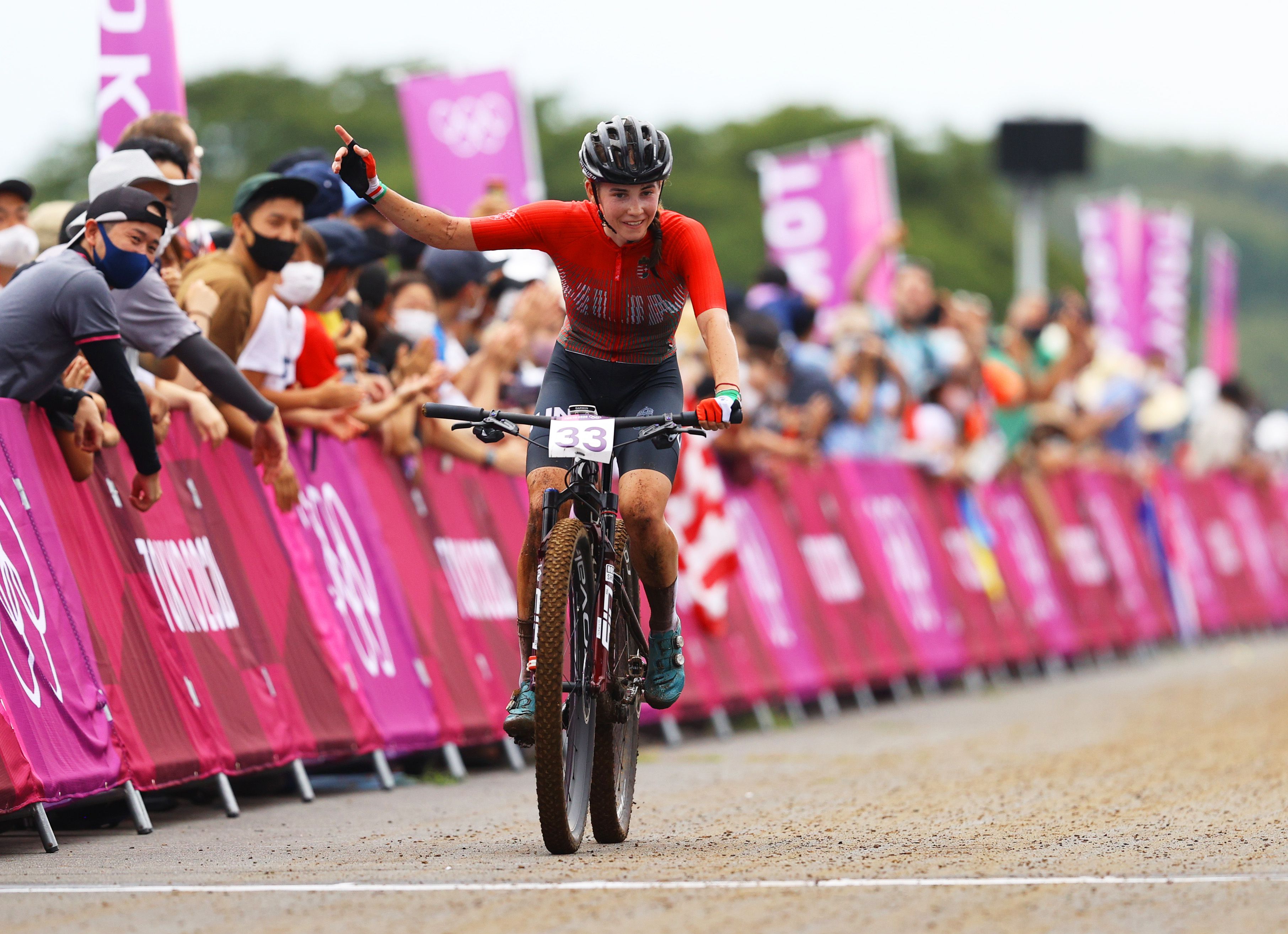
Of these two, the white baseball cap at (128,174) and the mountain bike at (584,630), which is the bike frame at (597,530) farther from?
the white baseball cap at (128,174)

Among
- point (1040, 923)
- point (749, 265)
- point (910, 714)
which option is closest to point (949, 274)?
point (749, 265)

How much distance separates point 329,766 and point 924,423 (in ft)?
31.2

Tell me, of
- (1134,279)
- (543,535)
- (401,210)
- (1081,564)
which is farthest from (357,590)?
(1134,279)

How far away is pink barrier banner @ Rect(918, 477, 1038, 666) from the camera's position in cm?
2014

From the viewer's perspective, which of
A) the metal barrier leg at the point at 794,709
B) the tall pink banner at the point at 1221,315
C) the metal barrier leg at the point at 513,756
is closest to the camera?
the metal barrier leg at the point at 513,756

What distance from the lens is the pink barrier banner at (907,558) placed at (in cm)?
1847

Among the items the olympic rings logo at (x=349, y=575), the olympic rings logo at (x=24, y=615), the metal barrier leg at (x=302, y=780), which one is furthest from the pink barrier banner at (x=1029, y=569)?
the olympic rings logo at (x=24, y=615)

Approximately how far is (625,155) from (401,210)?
81cm

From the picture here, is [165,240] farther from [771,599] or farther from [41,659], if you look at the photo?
[771,599]

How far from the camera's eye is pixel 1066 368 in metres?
23.0

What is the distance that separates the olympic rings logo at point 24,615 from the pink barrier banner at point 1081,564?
15.9m

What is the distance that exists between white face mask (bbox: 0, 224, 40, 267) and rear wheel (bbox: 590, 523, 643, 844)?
318 cm

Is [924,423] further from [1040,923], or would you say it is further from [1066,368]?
→ [1040,923]

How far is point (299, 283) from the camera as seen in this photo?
36.1ft
